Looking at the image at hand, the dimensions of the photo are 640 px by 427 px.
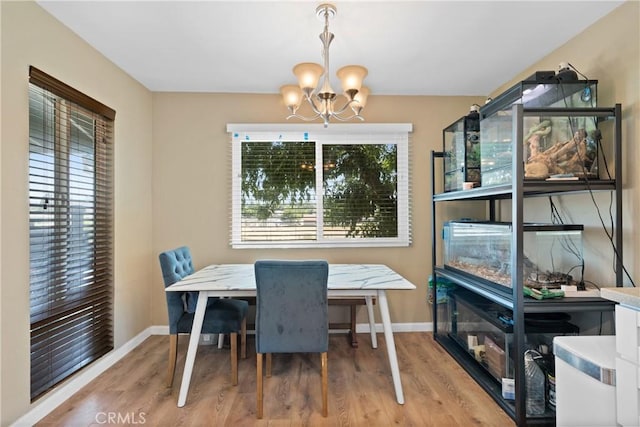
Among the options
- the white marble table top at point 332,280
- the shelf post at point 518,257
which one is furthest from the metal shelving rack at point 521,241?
the white marble table top at point 332,280

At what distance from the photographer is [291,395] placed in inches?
83.4

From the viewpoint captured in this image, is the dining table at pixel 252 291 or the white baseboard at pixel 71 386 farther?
the dining table at pixel 252 291

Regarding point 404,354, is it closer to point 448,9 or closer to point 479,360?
point 479,360

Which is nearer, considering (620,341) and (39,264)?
(620,341)

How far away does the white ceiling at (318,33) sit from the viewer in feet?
6.36

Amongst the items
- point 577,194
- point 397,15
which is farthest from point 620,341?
point 397,15

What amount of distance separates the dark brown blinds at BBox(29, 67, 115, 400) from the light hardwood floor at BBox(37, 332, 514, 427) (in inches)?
12.5

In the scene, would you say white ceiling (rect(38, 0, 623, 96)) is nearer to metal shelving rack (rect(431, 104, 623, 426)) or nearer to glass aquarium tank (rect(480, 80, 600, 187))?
glass aquarium tank (rect(480, 80, 600, 187))

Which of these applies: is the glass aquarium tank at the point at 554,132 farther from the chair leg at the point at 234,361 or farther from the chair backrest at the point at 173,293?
the chair backrest at the point at 173,293

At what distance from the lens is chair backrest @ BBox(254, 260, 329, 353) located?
72.8 inches

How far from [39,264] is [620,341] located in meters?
2.86

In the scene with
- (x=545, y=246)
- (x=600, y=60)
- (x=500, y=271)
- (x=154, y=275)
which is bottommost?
(x=154, y=275)

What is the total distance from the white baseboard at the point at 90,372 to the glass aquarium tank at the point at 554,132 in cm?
188

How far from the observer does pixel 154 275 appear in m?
3.21
